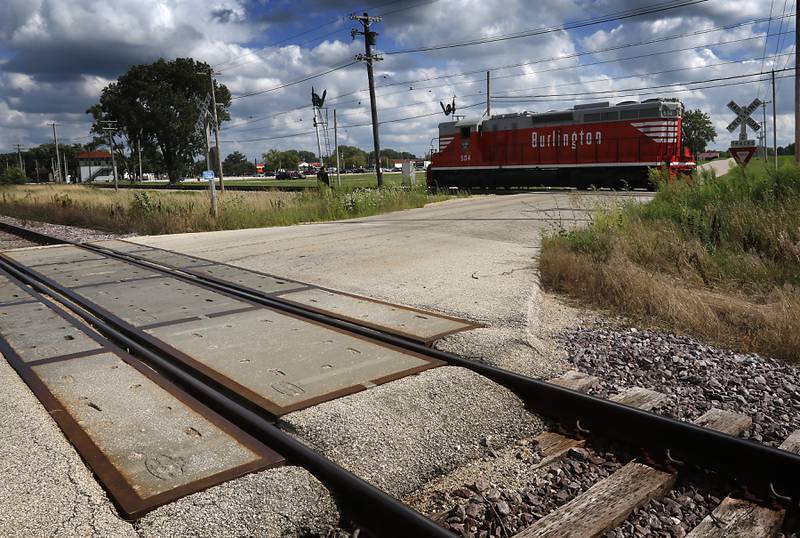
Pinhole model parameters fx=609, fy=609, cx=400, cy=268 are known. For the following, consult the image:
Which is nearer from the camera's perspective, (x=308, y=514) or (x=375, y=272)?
(x=308, y=514)

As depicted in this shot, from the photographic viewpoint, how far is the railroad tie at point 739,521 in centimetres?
257

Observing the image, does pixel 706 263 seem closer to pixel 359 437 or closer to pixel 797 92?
pixel 359 437

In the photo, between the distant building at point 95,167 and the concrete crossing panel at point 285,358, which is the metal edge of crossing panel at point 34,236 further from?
the distant building at point 95,167

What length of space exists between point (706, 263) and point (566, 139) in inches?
906

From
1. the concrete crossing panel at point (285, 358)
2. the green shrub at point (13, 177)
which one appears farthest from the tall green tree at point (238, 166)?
the concrete crossing panel at point (285, 358)

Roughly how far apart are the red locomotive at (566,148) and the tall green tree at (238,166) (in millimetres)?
116791

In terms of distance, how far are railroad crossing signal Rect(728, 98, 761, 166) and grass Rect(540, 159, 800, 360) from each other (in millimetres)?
3604

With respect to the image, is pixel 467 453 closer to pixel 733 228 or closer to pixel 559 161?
pixel 733 228

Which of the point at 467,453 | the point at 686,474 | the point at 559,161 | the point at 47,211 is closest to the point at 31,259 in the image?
the point at 467,453

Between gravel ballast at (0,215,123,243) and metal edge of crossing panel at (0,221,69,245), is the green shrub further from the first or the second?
metal edge of crossing panel at (0,221,69,245)

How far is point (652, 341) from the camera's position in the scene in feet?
17.4

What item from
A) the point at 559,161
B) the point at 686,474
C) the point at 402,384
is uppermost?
the point at 559,161

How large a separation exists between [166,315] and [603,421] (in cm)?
432

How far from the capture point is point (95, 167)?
5330 inches
